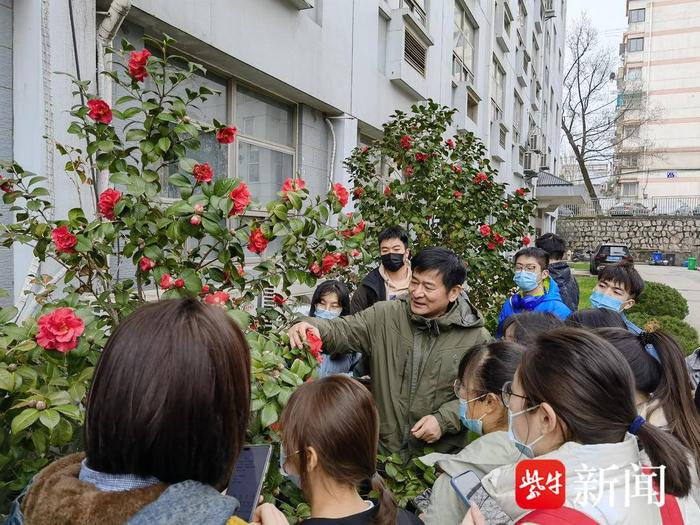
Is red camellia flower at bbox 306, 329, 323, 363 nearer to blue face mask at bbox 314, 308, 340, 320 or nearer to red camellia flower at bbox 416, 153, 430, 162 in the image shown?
blue face mask at bbox 314, 308, 340, 320

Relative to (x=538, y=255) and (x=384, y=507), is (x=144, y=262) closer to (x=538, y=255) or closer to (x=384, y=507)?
(x=384, y=507)

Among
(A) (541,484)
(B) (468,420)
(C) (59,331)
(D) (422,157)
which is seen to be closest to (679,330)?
(D) (422,157)

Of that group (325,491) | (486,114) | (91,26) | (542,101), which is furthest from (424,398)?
(542,101)

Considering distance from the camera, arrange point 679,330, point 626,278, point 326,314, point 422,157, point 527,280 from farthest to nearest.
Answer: point 679,330, point 422,157, point 527,280, point 626,278, point 326,314

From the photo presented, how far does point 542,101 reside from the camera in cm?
2711

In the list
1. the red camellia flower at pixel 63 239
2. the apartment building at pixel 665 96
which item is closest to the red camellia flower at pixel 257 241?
the red camellia flower at pixel 63 239

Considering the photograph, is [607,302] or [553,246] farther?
[553,246]

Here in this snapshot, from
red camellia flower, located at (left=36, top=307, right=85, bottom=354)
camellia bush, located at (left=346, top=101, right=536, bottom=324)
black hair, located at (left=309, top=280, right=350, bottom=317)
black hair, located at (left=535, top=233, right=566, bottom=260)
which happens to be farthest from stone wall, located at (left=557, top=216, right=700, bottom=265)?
red camellia flower, located at (left=36, top=307, right=85, bottom=354)

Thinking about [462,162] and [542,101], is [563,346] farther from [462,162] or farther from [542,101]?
[542,101]

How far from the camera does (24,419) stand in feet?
4.55

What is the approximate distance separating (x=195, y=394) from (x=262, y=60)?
14.8ft

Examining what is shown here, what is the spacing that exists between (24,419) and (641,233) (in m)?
35.3

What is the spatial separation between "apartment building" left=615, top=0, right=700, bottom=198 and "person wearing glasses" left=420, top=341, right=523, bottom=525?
157ft

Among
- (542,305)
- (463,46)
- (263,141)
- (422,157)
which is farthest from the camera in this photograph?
(463,46)
